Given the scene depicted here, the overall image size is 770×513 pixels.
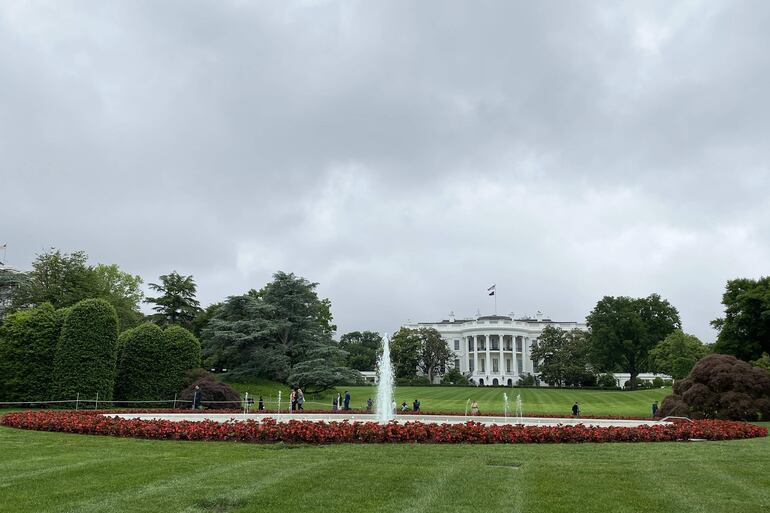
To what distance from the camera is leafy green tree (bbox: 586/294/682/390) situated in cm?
7688

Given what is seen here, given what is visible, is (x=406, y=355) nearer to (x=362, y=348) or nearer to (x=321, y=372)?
(x=362, y=348)

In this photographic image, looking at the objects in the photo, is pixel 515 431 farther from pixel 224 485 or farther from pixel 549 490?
pixel 224 485

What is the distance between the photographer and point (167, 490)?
333 inches

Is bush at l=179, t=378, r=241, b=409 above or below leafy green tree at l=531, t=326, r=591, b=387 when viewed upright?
below

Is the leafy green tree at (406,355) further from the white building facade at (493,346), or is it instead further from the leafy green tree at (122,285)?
the leafy green tree at (122,285)

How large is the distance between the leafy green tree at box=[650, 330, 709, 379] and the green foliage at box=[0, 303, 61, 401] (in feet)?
166

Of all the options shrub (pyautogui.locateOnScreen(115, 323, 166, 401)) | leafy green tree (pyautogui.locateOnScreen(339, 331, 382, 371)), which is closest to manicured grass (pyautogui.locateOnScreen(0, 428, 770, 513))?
shrub (pyautogui.locateOnScreen(115, 323, 166, 401))

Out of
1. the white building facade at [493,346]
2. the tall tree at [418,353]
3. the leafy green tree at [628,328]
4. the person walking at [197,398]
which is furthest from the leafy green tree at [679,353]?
the person walking at [197,398]

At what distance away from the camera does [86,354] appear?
3073cm

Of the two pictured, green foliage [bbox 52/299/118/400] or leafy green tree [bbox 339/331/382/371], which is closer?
green foliage [bbox 52/299/118/400]

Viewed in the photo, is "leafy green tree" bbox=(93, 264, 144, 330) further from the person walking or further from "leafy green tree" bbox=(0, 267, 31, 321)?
the person walking

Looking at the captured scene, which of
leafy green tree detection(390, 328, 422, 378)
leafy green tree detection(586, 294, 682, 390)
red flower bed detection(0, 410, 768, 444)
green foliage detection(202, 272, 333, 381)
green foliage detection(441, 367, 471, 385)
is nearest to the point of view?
red flower bed detection(0, 410, 768, 444)

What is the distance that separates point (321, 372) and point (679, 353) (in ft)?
128

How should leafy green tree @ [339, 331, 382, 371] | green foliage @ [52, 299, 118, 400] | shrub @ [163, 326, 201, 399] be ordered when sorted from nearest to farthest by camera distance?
green foliage @ [52, 299, 118, 400]
shrub @ [163, 326, 201, 399]
leafy green tree @ [339, 331, 382, 371]
